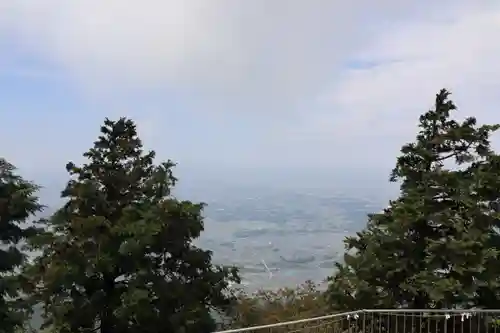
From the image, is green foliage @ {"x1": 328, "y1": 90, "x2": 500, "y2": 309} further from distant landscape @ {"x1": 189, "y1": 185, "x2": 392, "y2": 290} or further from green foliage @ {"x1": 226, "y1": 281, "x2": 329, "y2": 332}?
distant landscape @ {"x1": 189, "y1": 185, "x2": 392, "y2": 290}

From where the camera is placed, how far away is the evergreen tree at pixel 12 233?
Answer: 353 inches

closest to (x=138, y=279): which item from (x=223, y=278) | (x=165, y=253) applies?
(x=165, y=253)

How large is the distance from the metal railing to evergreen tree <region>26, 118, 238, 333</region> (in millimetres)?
2674

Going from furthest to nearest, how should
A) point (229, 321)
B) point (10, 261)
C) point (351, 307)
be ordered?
point (229, 321) < point (351, 307) < point (10, 261)

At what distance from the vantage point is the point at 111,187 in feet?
32.9

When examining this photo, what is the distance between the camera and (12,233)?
9.20 meters

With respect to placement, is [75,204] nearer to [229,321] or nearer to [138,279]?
[138,279]

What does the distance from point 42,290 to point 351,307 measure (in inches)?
203

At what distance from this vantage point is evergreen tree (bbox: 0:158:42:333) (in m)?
8.98

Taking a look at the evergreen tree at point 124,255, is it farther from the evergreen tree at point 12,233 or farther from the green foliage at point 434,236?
the green foliage at point 434,236

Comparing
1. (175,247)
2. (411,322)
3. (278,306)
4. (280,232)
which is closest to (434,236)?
(411,322)

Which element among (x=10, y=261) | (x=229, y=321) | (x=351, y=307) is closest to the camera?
(x=10, y=261)

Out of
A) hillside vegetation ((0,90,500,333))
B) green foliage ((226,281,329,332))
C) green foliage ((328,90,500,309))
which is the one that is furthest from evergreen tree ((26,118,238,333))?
green foliage ((328,90,500,309))

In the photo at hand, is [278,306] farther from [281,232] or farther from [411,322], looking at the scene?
[281,232]
